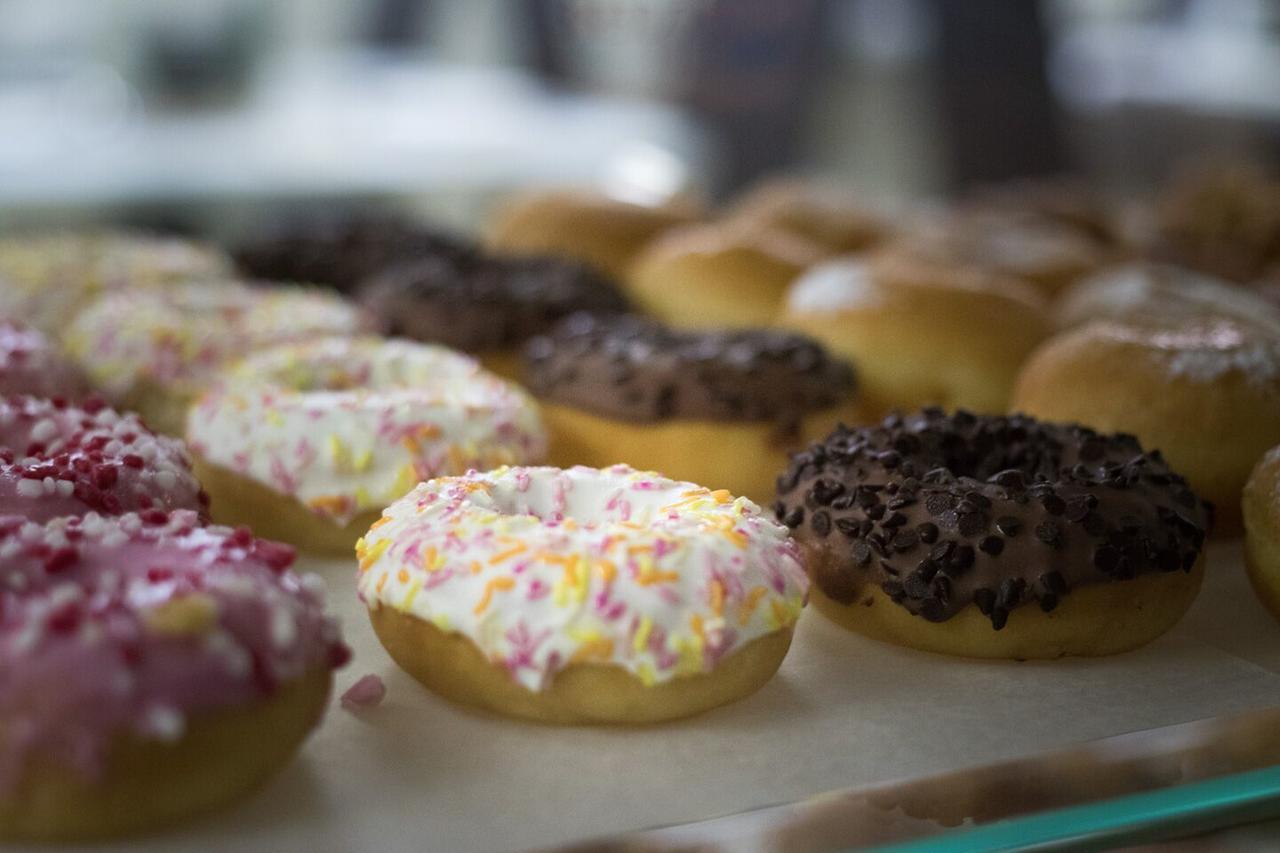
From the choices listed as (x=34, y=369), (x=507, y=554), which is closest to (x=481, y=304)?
(x=34, y=369)

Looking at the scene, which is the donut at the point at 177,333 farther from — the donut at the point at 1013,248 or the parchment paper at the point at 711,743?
the donut at the point at 1013,248

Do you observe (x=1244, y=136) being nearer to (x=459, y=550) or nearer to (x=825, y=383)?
(x=825, y=383)

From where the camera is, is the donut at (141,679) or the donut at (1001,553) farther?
the donut at (1001,553)

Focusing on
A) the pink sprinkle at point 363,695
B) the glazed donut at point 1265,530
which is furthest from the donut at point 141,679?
the glazed donut at point 1265,530

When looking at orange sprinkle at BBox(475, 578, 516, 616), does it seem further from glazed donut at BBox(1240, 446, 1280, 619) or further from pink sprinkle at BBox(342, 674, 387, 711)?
glazed donut at BBox(1240, 446, 1280, 619)

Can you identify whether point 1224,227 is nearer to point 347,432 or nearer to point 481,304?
point 481,304

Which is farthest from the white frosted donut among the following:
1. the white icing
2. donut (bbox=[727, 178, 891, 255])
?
donut (bbox=[727, 178, 891, 255])

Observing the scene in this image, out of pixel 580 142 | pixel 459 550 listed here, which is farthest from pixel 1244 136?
pixel 459 550

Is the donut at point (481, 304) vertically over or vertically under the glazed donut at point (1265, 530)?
under
